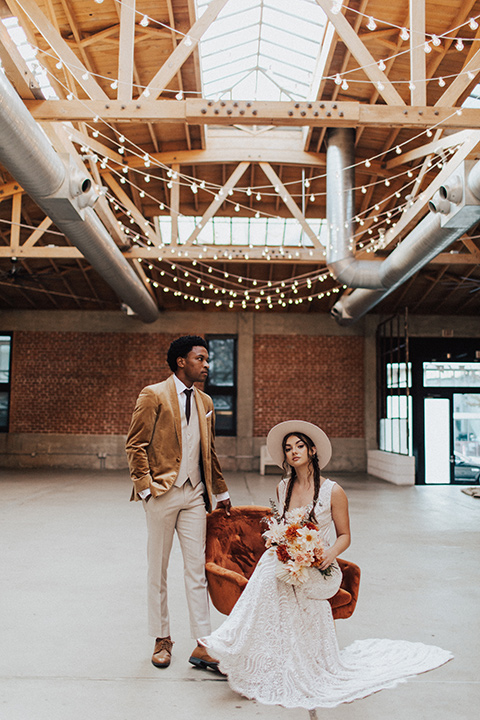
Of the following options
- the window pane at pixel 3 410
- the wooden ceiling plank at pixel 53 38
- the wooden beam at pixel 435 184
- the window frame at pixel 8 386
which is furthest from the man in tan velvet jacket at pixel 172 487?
the window pane at pixel 3 410

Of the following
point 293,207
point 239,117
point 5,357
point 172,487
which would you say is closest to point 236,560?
point 172,487

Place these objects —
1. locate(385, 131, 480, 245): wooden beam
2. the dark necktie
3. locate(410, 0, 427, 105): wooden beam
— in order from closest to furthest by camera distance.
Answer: the dark necktie
locate(410, 0, 427, 105): wooden beam
locate(385, 131, 480, 245): wooden beam

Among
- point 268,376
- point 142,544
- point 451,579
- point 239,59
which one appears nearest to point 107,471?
point 268,376

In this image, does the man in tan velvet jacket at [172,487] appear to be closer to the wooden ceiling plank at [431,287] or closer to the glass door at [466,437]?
the wooden ceiling plank at [431,287]

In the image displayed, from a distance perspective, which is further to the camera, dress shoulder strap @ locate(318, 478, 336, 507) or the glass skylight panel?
the glass skylight panel

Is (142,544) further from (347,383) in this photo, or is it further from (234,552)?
(347,383)

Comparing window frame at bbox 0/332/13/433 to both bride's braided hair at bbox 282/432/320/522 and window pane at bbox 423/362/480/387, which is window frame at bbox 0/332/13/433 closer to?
window pane at bbox 423/362/480/387

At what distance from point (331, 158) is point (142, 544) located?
5689mm

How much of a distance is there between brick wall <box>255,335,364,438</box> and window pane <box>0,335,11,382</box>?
20.4 ft

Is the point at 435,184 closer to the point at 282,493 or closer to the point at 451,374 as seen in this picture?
the point at 282,493

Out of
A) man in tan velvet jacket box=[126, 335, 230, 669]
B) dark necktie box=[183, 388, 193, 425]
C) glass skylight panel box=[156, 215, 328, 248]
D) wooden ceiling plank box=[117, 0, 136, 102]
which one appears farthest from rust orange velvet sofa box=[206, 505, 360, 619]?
glass skylight panel box=[156, 215, 328, 248]

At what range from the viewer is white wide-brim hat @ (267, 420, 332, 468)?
9.75 ft

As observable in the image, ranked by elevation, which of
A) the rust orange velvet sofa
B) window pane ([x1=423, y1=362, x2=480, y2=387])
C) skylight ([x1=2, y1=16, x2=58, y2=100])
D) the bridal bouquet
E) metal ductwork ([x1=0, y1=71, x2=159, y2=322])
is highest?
skylight ([x1=2, y1=16, x2=58, y2=100])

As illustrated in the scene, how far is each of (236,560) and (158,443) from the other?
86cm
